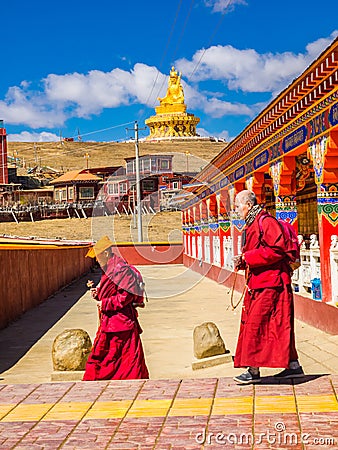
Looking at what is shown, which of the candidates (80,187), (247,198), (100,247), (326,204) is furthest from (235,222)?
(80,187)

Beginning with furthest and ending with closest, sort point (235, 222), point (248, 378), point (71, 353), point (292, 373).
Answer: point (235, 222)
point (71, 353)
point (292, 373)
point (248, 378)

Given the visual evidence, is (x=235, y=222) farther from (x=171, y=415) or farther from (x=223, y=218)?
(x=171, y=415)

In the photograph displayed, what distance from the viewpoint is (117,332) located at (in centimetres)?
670

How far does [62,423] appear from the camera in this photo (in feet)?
16.3

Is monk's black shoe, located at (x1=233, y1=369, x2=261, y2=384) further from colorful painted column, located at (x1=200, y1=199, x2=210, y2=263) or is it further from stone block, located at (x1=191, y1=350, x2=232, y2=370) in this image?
colorful painted column, located at (x1=200, y1=199, x2=210, y2=263)

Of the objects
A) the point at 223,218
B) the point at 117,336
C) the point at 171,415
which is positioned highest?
the point at 223,218

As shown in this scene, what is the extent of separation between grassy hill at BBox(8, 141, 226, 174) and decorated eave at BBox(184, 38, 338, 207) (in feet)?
221

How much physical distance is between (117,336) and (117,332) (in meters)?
0.06

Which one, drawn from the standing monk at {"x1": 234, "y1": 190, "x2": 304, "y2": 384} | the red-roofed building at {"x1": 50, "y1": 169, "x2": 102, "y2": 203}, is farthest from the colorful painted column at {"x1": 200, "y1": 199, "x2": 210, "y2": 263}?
the red-roofed building at {"x1": 50, "y1": 169, "x2": 102, "y2": 203}

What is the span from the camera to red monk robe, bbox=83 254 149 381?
6.68 meters

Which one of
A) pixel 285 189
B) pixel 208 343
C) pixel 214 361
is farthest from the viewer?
pixel 285 189

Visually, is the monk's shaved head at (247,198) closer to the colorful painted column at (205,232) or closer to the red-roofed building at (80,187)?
the colorful painted column at (205,232)

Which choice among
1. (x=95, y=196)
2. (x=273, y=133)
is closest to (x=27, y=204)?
(x=95, y=196)

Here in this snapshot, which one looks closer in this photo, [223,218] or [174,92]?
[223,218]
